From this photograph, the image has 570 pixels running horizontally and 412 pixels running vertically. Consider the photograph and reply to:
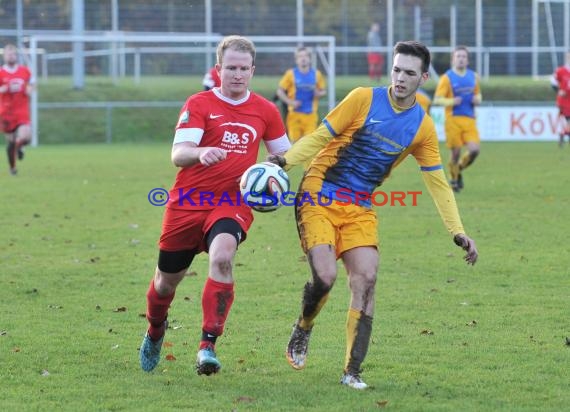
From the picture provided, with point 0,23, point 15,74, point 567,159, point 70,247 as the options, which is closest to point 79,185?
point 15,74

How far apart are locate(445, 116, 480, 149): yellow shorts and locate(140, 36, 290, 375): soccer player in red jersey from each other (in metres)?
11.0

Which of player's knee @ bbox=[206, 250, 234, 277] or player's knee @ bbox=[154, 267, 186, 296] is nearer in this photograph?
player's knee @ bbox=[206, 250, 234, 277]

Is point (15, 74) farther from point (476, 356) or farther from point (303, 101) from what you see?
point (476, 356)

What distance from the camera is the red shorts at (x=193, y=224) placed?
5988 millimetres

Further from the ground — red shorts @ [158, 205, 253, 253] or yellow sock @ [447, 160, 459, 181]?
red shorts @ [158, 205, 253, 253]

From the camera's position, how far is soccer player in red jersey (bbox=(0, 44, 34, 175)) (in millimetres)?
19938

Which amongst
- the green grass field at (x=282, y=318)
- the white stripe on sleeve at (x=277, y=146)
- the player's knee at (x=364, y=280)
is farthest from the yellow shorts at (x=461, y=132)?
the player's knee at (x=364, y=280)

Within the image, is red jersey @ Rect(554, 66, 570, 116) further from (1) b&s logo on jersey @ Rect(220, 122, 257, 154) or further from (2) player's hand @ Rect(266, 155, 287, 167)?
(2) player's hand @ Rect(266, 155, 287, 167)

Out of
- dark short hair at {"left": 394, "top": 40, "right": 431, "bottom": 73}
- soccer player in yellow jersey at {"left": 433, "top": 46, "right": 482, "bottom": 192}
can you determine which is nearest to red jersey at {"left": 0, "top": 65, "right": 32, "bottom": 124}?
soccer player in yellow jersey at {"left": 433, "top": 46, "right": 482, "bottom": 192}

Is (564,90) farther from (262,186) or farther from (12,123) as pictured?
(262,186)

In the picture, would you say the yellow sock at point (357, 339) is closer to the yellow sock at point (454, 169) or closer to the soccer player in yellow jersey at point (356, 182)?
the soccer player in yellow jersey at point (356, 182)

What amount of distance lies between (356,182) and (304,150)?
0.40 meters

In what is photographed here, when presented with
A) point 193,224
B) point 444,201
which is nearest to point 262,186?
point 193,224

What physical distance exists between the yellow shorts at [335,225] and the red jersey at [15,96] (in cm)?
1466
